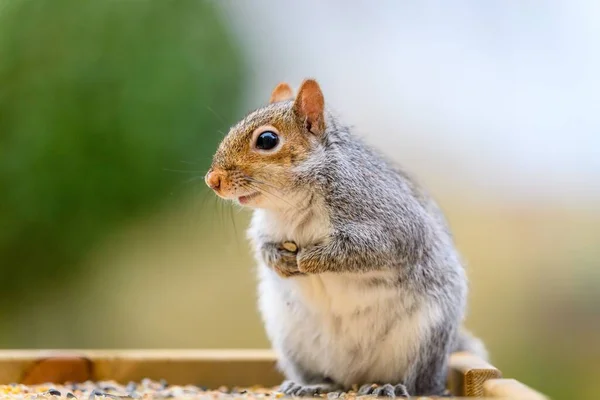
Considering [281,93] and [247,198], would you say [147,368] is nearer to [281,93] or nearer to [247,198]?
[247,198]

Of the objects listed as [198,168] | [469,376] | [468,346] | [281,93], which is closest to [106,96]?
[198,168]

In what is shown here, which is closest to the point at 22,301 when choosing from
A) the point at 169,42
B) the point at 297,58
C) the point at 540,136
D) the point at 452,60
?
the point at 169,42

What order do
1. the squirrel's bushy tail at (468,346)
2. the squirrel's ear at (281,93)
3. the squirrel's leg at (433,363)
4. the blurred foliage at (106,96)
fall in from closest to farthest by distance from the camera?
the squirrel's leg at (433,363) < the squirrel's ear at (281,93) < the squirrel's bushy tail at (468,346) < the blurred foliage at (106,96)

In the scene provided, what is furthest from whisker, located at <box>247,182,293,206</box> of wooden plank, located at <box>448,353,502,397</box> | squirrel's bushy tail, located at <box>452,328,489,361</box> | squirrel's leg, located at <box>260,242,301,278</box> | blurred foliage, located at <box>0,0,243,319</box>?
blurred foliage, located at <box>0,0,243,319</box>

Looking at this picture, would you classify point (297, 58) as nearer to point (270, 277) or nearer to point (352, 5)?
point (352, 5)

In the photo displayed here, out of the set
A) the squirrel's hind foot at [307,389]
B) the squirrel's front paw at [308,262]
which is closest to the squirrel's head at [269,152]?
the squirrel's front paw at [308,262]

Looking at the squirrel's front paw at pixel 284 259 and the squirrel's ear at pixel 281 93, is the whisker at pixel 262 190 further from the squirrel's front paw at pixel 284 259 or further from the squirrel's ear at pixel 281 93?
the squirrel's ear at pixel 281 93
